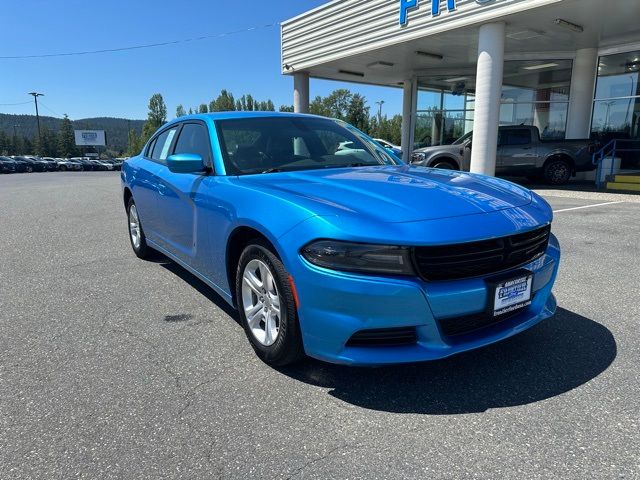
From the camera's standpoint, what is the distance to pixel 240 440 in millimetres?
2141

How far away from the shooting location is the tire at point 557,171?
13.3 metres

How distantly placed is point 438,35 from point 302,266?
1250 cm

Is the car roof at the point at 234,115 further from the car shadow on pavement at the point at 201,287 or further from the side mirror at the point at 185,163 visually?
the car shadow on pavement at the point at 201,287

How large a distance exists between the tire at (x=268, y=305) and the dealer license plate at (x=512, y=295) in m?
1.06

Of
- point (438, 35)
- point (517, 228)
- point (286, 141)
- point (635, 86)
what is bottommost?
point (517, 228)

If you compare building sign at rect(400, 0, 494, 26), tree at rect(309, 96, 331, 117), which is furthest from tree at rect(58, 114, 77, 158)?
building sign at rect(400, 0, 494, 26)

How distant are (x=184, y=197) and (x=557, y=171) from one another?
12.7 meters

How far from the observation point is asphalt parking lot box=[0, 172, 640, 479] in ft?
6.52

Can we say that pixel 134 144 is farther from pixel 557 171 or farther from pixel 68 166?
pixel 557 171

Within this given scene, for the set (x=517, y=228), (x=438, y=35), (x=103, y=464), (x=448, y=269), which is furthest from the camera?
(x=438, y=35)

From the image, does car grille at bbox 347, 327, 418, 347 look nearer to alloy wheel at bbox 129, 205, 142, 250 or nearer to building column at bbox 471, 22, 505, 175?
alloy wheel at bbox 129, 205, 142, 250

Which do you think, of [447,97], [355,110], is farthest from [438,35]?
[355,110]

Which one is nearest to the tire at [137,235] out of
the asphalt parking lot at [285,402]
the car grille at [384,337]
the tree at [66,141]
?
the asphalt parking lot at [285,402]

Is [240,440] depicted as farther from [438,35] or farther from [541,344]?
[438,35]
